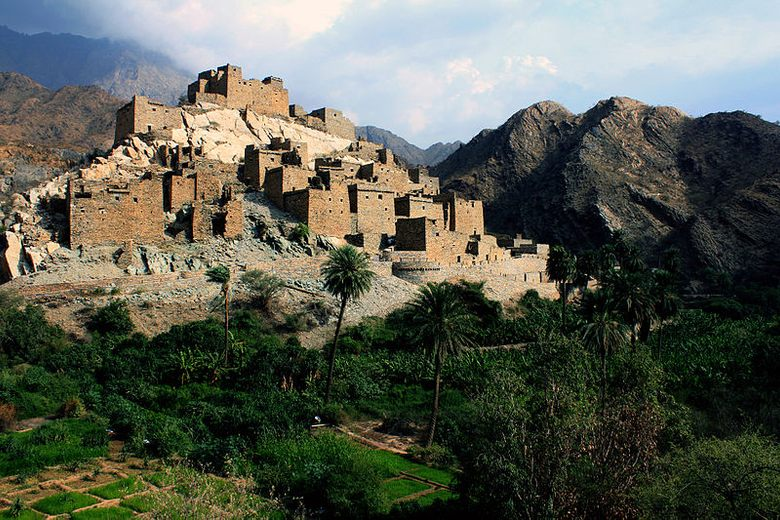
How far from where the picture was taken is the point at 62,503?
21.5m

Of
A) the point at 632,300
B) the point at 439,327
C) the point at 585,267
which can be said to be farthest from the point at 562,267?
the point at 439,327

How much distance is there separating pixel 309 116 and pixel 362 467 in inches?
2085

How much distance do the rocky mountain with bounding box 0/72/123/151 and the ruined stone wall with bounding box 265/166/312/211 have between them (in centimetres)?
4646

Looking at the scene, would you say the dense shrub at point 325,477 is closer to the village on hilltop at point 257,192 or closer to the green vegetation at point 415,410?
the green vegetation at point 415,410

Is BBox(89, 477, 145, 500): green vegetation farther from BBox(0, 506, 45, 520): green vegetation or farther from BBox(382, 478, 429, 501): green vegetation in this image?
BBox(382, 478, 429, 501): green vegetation

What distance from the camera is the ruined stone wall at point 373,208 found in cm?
5266

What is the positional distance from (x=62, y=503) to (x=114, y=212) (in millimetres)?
25432

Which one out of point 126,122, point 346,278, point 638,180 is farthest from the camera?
point 638,180

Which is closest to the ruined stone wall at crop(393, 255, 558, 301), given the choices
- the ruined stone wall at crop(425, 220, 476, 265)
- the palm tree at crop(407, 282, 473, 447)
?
the ruined stone wall at crop(425, 220, 476, 265)

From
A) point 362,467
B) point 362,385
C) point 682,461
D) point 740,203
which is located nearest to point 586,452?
point 682,461

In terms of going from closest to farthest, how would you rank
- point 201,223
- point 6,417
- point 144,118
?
point 6,417, point 201,223, point 144,118

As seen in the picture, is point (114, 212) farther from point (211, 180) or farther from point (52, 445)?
point (52, 445)

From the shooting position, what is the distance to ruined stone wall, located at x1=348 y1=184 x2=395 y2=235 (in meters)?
52.7

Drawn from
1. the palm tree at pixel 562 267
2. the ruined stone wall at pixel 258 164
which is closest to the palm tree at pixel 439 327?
the palm tree at pixel 562 267
